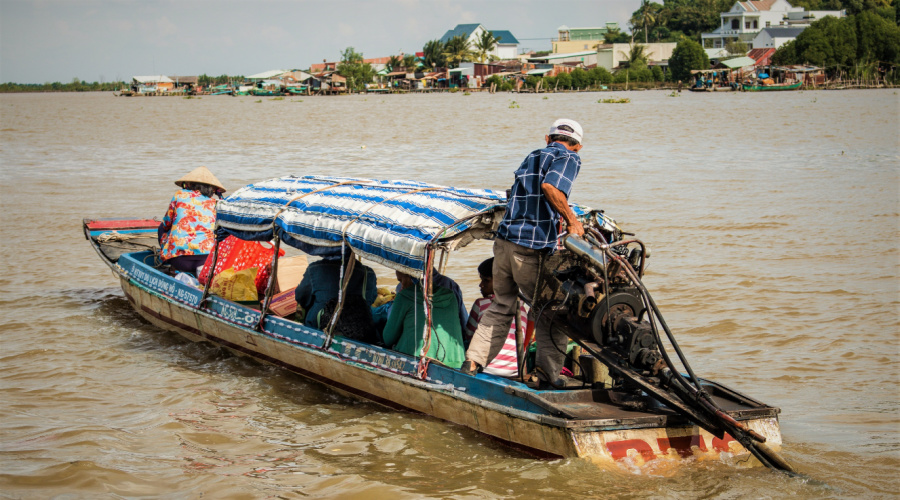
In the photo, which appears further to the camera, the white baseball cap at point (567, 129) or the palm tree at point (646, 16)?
the palm tree at point (646, 16)

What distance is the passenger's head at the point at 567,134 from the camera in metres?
4.95

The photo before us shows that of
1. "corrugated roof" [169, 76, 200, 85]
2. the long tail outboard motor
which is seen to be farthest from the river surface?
"corrugated roof" [169, 76, 200, 85]

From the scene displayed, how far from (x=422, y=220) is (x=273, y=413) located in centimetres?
193

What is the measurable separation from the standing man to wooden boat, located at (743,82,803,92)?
6285cm

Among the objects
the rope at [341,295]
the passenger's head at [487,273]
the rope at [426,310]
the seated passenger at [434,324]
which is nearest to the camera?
the rope at [426,310]

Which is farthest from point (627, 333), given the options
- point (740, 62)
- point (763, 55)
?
point (763, 55)

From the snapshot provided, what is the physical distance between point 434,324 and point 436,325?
17 millimetres

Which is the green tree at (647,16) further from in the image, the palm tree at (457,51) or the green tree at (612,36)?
the palm tree at (457,51)

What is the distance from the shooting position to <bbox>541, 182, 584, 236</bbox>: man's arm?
4.78 metres

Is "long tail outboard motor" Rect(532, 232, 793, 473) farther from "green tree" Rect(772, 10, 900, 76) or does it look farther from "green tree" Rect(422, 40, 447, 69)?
"green tree" Rect(422, 40, 447, 69)

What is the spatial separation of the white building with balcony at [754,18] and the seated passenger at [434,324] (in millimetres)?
86866

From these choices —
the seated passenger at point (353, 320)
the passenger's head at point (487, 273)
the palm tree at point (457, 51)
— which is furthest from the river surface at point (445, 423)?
the palm tree at point (457, 51)

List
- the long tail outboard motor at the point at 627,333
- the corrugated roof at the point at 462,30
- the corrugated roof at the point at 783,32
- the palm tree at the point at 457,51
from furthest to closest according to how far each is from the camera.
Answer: the corrugated roof at the point at 462,30
the palm tree at the point at 457,51
the corrugated roof at the point at 783,32
the long tail outboard motor at the point at 627,333

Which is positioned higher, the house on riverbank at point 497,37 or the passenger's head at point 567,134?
the house on riverbank at point 497,37
